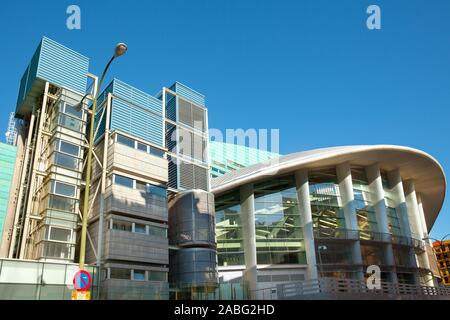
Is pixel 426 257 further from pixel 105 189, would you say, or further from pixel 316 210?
pixel 105 189

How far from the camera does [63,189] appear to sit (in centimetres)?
3053

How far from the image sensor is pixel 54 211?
29172mm

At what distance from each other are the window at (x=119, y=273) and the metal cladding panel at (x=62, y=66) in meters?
16.1

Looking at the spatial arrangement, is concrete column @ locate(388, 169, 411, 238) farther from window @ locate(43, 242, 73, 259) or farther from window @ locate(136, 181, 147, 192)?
window @ locate(43, 242, 73, 259)

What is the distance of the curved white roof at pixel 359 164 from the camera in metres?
43.7

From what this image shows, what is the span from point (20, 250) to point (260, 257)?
76.1 feet

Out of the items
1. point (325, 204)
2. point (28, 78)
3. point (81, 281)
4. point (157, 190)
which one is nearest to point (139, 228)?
point (157, 190)

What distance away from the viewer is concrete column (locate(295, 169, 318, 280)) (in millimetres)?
41438

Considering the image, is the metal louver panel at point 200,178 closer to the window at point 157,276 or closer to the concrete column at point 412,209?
the window at point 157,276

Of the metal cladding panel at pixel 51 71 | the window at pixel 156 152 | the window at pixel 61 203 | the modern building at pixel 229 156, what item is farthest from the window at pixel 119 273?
the modern building at pixel 229 156

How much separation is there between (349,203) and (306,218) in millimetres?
6057

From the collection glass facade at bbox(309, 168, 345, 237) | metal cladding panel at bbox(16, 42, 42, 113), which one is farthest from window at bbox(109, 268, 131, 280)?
glass facade at bbox(309, 168, 345, 237)
